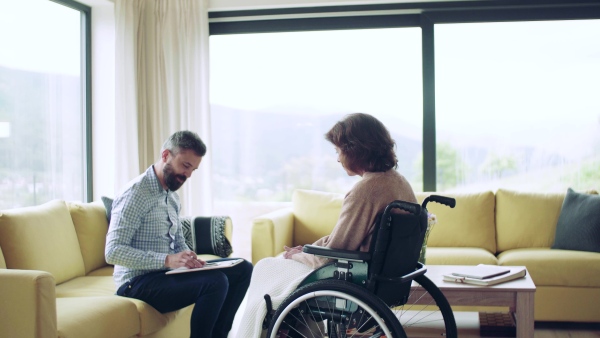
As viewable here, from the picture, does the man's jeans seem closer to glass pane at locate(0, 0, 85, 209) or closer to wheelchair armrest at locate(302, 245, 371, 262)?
wheelchair armrest at locate(302, 245, 371, 262)

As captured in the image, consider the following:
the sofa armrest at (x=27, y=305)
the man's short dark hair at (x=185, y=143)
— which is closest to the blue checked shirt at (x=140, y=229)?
the man's short dark hair at (x=185, y=143)

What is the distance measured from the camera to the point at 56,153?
457 cm

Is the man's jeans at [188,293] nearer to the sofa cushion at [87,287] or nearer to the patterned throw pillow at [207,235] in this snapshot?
the sofa cushion at [87,287]

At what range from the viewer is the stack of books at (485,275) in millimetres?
2998

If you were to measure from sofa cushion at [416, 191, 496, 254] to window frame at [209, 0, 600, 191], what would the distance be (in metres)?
0.51

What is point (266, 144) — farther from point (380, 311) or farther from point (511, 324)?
point (380, 311)

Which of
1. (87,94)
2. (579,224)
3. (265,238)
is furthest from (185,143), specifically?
(579,224)

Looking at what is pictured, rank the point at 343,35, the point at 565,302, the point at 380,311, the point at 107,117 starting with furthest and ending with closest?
the point at 343,35 → the point at 107,117 → the point at 565,302 → the point at 380,311

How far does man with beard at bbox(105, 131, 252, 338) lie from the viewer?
3.04 m

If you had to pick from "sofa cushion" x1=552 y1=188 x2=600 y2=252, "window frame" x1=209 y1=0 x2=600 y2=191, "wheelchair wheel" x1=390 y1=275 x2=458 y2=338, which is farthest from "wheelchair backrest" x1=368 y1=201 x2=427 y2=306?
"window frame" x1=209 y1=0 x2=600 y2=191

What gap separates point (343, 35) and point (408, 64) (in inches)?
21.3

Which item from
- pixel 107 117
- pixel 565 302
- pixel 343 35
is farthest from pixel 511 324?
pixel 107 117

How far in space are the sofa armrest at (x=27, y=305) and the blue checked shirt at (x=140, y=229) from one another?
1.69 ft

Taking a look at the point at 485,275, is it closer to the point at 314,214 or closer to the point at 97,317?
the point at 97,317
